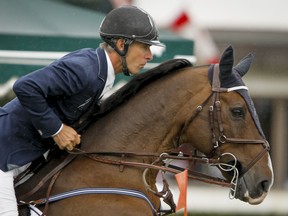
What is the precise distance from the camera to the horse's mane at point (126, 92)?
5992 millimetres

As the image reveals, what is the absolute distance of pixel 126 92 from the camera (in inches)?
239

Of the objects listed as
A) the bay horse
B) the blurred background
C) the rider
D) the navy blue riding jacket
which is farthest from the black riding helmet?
the blurred background

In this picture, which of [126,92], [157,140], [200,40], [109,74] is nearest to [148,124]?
[157,140]

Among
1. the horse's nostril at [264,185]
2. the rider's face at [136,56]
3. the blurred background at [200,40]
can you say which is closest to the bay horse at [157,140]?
the horse's nostril at [264,185]

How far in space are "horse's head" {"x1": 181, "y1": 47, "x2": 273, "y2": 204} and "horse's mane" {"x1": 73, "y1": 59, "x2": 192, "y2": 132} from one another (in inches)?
14.9

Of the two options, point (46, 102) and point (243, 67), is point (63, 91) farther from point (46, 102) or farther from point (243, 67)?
point (243, 67)

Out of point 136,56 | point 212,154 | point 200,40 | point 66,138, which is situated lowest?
point 200,40

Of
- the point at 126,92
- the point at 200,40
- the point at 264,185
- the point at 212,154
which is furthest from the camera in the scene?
the point at 200,40

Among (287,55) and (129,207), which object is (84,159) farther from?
(287,55)

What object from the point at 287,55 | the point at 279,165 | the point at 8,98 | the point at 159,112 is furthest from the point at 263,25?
the point at 159,112

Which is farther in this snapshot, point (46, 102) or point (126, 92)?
point (126, 92)

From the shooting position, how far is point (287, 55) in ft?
74.9

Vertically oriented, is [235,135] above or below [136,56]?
below

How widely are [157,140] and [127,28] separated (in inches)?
32.2
